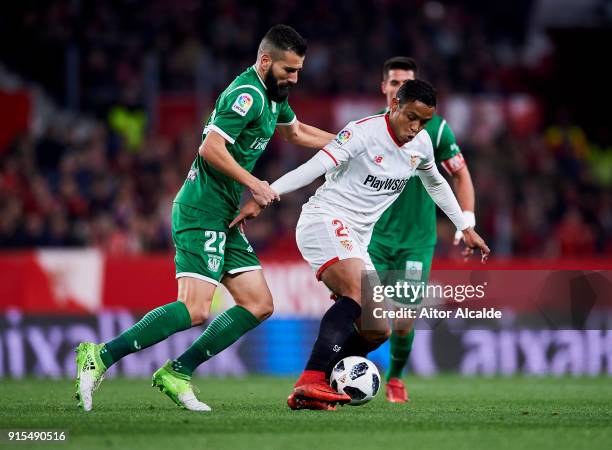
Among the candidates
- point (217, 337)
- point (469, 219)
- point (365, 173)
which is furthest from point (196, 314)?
point (469, 219)

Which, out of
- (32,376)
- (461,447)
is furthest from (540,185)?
(461,447)

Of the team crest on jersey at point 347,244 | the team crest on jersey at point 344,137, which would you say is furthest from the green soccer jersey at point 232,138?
the team crest on jersey at point 347,244

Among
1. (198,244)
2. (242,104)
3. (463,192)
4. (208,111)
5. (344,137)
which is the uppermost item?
(208,111)

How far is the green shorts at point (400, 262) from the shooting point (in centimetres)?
825

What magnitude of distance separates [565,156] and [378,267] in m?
9.25

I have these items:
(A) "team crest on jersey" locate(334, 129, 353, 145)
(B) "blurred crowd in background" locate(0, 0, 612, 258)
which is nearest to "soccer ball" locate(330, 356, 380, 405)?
(A) "team crest on jersey" locate(334, 129, 353, 145)

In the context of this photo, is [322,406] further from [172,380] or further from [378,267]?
[378,267]

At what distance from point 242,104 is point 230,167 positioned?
41 centimetres

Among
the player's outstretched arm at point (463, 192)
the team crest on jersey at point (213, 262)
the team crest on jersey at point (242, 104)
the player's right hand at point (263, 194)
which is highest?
the team crest on jersey at point (242, 104)

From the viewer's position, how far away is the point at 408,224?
27.3 feet

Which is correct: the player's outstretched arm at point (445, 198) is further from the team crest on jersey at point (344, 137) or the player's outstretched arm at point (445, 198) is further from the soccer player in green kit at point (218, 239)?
the soccer player in green kit at point (218, 239)

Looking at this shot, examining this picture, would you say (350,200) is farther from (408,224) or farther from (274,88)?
(408,224)

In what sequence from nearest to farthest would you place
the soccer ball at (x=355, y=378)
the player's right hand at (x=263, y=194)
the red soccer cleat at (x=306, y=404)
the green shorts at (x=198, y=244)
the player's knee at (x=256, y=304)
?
the player's right hand at (x=263, y=194), the red soccer cleat at (x=306, y=404), the green shorts at (x=198, y=244), the soccer ball at (x=355, y=378), the player's knee at (x=256, y=304)

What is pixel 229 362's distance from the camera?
11836 millimetres
